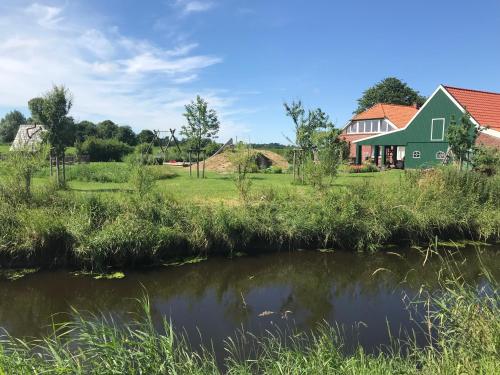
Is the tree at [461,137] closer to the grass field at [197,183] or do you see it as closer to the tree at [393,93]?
the grass field at [197,183]

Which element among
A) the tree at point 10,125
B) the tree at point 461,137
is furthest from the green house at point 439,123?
the tree at point 10,125

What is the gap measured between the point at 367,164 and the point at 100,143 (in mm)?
27922

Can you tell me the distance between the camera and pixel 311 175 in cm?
1419

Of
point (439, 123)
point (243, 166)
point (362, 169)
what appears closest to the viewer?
point (243, 166)

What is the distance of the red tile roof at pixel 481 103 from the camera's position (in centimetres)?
2499

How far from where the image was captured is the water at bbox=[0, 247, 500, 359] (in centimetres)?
692

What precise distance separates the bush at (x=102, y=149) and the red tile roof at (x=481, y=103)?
102ft

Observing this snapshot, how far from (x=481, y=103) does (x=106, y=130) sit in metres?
68.3

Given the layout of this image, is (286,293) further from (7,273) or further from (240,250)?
(7,273)

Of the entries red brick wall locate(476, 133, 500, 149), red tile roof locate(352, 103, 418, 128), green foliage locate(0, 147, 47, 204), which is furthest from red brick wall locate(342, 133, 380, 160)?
green foliage locate(0, 147, 47, 204)

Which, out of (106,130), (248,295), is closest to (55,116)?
(248,295)

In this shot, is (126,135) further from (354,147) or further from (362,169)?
(362,169)

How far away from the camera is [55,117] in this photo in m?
15.9

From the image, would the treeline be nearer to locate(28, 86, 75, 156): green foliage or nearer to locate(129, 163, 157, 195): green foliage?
locate(28, 86, 75, 156): green foliage
